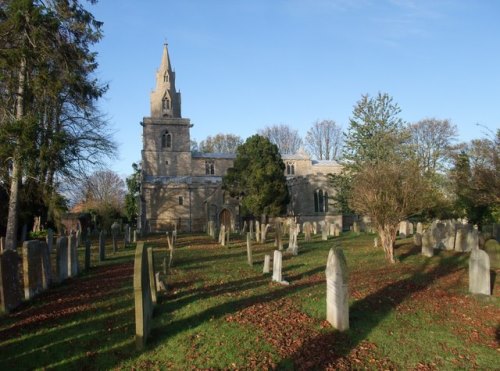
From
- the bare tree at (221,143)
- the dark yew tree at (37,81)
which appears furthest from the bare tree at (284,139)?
the dark yew tree at (37,81)

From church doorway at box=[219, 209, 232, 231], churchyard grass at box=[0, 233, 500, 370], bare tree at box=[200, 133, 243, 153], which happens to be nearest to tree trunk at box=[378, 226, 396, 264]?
churchyard grass at box=[0, 233, 500, 370]

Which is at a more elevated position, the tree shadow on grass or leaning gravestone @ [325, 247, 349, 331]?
leaning gravestone @ [325, 247, 349, 331]

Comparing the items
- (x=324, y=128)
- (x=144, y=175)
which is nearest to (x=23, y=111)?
(x=144, y=175)

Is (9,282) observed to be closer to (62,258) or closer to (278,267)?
(62,258)

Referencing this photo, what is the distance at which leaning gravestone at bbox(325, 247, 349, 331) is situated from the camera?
20.0ft

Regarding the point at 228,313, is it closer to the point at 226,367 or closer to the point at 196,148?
the point at 226,367

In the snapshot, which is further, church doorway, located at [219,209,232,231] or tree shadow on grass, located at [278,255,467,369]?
church doorway, located at [219,209,232,231]

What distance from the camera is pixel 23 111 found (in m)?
15.8

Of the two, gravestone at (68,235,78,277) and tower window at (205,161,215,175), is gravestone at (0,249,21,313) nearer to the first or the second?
gravestone at (68,235,78,277)

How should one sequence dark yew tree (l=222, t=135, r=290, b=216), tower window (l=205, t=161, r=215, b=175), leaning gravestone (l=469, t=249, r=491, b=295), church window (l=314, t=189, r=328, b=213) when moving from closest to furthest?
leaning gravestone (l=469, t=249, r=491, b=295) < dark yew tree (l=222, t=135, r=290, b=216) < church window (l=314, t=189, r=328, b=213) < tower window (l=205, t=161, r=215, b=175)

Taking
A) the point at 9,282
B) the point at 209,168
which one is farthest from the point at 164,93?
the point at 9,282

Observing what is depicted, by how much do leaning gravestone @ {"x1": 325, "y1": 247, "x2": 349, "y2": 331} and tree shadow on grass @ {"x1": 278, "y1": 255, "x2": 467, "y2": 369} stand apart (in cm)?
19

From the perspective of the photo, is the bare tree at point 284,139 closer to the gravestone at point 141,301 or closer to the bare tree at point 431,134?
the bare tree at point 431,134

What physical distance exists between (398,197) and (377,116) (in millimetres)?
20734
